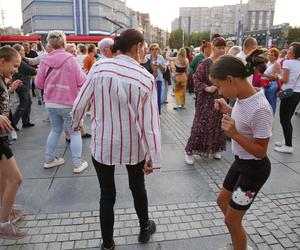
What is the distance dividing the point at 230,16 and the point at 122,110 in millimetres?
95553

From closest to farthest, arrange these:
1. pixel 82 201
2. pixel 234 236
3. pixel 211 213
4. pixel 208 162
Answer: pixel 234 236 < pixel 211 213 < pixel 82 201 < pixel 208 162

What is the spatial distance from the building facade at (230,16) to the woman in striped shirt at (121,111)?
6207 cm

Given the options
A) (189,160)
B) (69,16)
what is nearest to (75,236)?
(189,160)

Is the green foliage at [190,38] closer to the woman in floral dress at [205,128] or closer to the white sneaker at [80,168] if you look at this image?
the woman in floral dress at [205,128]

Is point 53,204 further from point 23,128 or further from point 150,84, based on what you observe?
point 23,128

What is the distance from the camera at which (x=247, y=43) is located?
18.7 ft

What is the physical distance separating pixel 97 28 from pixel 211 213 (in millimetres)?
81003

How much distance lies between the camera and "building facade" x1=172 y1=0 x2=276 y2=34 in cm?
7469

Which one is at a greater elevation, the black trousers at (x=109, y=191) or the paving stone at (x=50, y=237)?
the black trousers at (x=109, y=191)

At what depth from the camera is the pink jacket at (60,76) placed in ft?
14.2

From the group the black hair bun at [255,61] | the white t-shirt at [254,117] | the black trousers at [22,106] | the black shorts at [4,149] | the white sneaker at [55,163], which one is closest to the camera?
the white t-shirt at [254,117]

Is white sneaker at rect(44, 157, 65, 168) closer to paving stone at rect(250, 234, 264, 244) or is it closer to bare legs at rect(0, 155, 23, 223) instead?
bare legs at rect(0, 155, 23, 223)

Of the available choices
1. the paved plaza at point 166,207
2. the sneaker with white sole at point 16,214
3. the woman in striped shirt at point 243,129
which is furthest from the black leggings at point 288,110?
the sneaker with white sole at point 16,214

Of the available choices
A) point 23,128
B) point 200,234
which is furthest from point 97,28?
point 200,234
